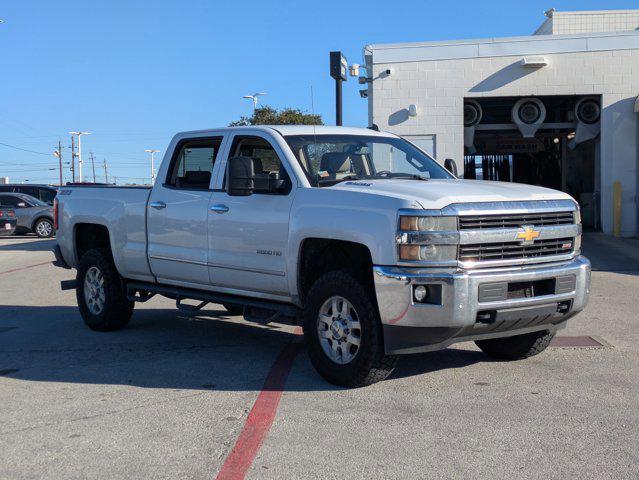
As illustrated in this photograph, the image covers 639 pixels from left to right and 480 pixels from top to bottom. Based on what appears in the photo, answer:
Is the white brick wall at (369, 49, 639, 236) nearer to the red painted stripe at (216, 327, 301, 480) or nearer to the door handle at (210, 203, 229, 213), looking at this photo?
the door handle at (210, 203, 229, 213)

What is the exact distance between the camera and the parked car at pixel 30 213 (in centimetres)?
2645

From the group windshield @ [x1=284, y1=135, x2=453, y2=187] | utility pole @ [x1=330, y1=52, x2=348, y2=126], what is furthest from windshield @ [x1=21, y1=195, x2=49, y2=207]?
windshield @ [x1=284, y1=135, x2=453, y2=187]

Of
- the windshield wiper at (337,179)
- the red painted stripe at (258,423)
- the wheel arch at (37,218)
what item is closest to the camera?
the red painted stripe at (258,423)

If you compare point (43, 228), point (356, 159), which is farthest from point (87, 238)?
point (43, 228)

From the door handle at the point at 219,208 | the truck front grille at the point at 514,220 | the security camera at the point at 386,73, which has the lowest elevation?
the truck front grille at the point at 514,220

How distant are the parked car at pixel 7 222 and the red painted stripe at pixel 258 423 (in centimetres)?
2146

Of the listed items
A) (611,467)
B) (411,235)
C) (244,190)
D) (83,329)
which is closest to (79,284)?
(83,329)

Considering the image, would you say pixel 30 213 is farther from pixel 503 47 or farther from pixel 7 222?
pixel 503 47

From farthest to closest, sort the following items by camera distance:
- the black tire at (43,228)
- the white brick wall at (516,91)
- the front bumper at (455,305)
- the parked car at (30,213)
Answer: the black tire at (43,228) < the parked car at (30,213) < the white brick wall at (516,91) < the front bumper at (455,305)

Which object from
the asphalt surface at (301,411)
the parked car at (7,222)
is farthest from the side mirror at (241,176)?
the parked car at (7,222)

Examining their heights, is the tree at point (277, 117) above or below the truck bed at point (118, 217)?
above

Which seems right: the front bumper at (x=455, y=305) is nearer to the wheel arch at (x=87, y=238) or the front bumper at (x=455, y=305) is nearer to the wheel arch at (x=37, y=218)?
the wheel arch at (x=87, y=238)

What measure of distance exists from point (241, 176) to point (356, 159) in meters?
1.08

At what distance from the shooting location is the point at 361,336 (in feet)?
18.3
